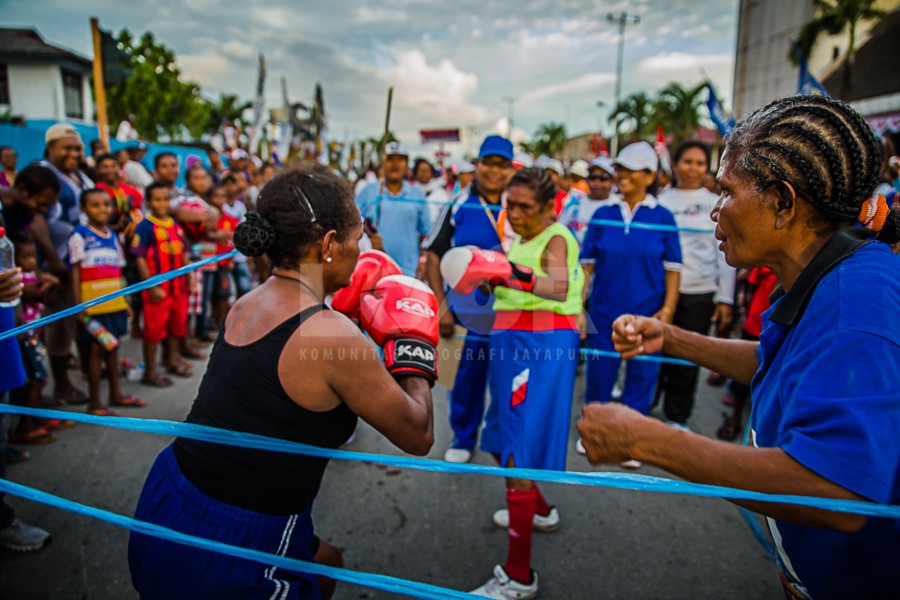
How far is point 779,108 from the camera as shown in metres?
1.22

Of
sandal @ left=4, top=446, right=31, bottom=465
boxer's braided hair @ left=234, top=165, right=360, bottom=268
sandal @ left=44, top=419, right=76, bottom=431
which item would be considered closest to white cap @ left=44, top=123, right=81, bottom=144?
sandal @ left=44, top=419, right=76, bottom=431

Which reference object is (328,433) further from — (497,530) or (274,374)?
(497,530)

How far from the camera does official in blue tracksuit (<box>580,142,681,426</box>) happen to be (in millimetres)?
3590

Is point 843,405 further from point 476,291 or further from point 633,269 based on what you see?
point 633,269

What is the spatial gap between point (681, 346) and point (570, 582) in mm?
1346

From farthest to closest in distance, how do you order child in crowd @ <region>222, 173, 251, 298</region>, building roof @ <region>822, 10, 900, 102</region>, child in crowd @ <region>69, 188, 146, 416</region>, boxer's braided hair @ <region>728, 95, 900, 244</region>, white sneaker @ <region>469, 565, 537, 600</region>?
building roof @ <region>822, 10, 900, 102</region> → child in crowd @ <region>222, 173, 251, 298</region> → child in crowd @ <region>69, 188, 146, 416</region> → white sneaker @ <region>469, 565, 537, 600</region> → boxer's braided hair @ <region>728, 95, 900, 244</region>

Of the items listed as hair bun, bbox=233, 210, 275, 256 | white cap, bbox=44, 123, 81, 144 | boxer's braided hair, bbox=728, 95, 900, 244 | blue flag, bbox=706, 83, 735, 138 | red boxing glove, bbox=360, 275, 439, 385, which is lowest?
red boxing glove, bbox=360, 275, 439, 385

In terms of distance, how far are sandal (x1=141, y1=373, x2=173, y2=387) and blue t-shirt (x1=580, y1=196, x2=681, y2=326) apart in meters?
3.79

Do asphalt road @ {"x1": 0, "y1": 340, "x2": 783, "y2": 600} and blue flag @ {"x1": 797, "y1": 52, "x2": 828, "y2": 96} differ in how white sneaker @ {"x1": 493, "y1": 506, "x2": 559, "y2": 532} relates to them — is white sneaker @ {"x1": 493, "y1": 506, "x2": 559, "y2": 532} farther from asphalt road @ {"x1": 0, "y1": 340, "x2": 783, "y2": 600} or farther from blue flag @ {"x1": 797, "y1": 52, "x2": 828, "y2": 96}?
blue flag @ {"x1": 797, "y1": 52, "x2": 828, "y2": 96}

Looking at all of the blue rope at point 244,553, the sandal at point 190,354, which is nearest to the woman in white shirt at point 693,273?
the blue rope at point 244,553

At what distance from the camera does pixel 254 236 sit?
1546 millimetres

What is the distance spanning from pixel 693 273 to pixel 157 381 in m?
4.61

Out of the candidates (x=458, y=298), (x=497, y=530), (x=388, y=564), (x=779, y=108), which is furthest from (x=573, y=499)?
(x=779, y=108)

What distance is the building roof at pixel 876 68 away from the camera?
17811 millimetres
